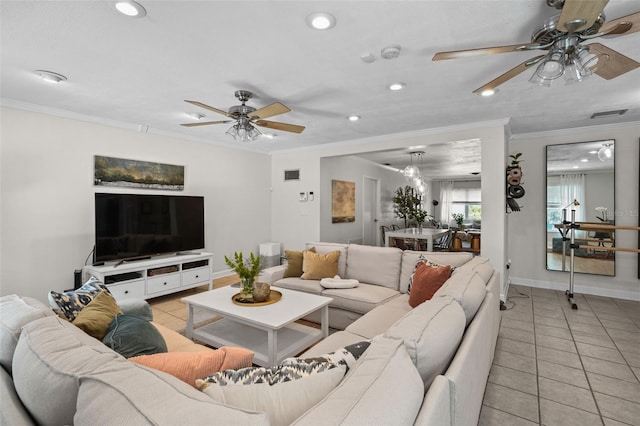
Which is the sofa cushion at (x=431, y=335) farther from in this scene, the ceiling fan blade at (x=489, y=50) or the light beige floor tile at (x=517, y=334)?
the light beige floor tile at (x=517, y=334)

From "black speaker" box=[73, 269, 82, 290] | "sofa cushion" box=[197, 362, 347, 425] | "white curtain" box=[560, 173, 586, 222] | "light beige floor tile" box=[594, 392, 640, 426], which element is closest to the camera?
"sofa cushion" box=[197, 362, 347, 425]

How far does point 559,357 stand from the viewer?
8.73 feet

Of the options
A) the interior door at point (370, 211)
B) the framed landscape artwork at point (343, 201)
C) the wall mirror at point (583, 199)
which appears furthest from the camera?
the interior door at point (370, 211)

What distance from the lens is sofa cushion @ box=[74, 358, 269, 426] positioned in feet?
2.13

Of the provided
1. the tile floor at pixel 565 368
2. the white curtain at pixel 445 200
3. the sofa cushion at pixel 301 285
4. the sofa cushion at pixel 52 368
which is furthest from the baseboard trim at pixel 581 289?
the white curtain at pixel 445 200

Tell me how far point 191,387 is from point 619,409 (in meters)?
2.75

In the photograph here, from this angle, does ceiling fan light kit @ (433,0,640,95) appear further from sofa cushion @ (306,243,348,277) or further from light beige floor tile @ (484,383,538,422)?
sofa cushion @ (306,243,348,277)

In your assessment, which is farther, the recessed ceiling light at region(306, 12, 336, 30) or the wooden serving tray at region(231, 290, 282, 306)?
the wooden serving tray at region(231, 290, 282, 306)

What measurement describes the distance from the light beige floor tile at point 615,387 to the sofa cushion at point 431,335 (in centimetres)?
171

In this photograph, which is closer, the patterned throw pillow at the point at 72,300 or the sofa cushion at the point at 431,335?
the sofa cushion at the point at 431,335

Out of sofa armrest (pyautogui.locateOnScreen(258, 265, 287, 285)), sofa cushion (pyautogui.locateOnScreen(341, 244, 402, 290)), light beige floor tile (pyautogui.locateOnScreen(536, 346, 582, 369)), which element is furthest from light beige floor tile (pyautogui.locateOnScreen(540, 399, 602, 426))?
sofa armrest (pyautogui.locateOnScreen(258, 265, 287, 285))

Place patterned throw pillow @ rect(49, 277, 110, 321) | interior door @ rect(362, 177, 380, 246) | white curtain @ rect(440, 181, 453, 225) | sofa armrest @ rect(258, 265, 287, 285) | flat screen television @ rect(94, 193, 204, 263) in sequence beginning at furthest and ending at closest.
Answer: white curtain @ rect(440, 181, 453, 225)
interior door @ rect(362, 177, 380, 246)
flat screen television @ rect(94, 193, 204, 263)
sofa armrest @ rect(258, 265, 287, 285)
patterned throw pillow @ rect(49, 277, 110, 321)

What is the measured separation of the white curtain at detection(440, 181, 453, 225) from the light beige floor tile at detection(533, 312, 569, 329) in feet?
27.6

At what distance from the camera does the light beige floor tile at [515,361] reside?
8.14 feet
